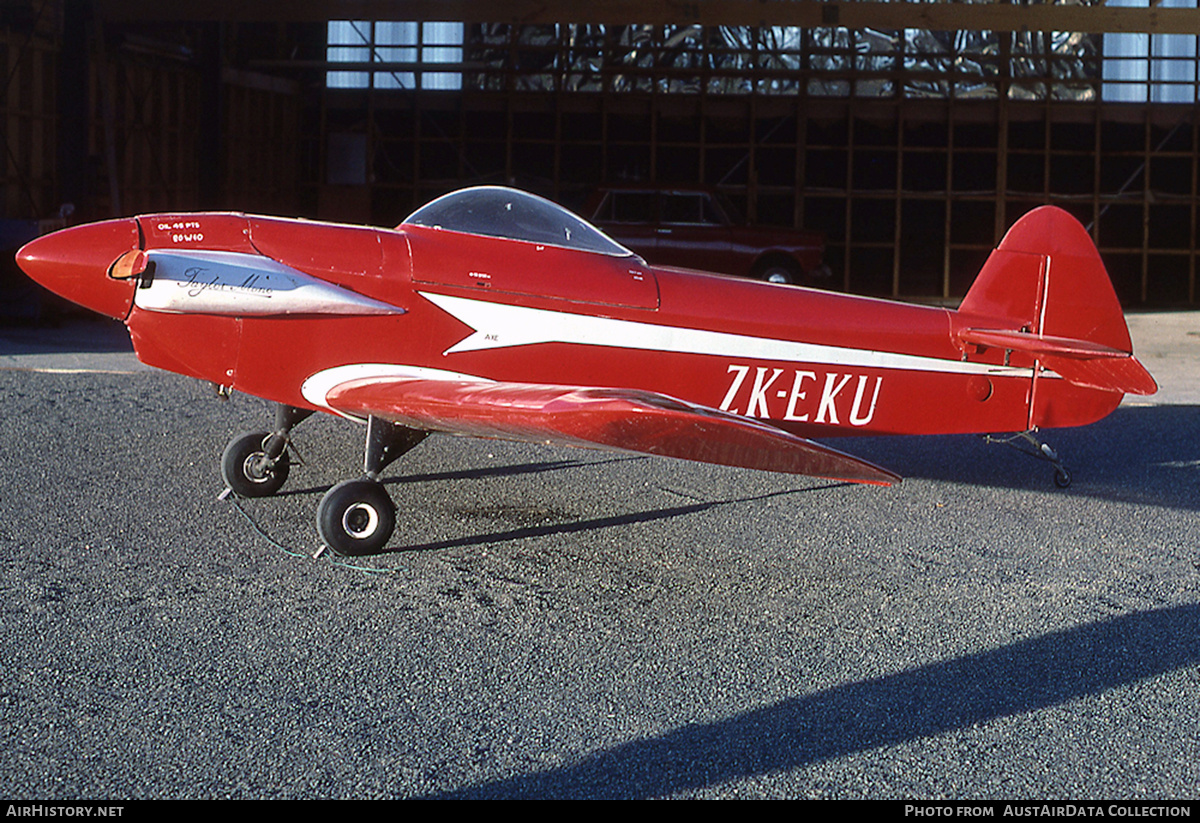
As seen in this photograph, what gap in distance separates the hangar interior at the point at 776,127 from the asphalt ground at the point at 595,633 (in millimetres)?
14241

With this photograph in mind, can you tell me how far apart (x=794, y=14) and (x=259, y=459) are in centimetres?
1105

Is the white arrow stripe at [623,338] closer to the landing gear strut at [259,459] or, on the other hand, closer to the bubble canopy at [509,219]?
the bubble canopy at [509,219]

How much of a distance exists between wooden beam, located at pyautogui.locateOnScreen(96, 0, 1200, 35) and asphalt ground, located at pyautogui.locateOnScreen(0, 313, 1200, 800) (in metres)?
9.05

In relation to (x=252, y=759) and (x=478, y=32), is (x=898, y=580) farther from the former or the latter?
(x=478, y=32)

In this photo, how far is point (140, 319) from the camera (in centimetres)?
566

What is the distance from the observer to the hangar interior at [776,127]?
20.7 m

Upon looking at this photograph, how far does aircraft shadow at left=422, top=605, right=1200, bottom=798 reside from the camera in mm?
3291

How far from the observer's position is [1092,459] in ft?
26.3

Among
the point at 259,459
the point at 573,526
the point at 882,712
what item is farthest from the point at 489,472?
the point at 882,712

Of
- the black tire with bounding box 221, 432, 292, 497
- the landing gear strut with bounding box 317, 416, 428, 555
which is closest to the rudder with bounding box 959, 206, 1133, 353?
the landing gear strut with bounding box 317, 416, 428, 555

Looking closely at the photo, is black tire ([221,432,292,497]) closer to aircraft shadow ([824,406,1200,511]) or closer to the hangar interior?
aircraft shadow ([824,406,1200,511])
